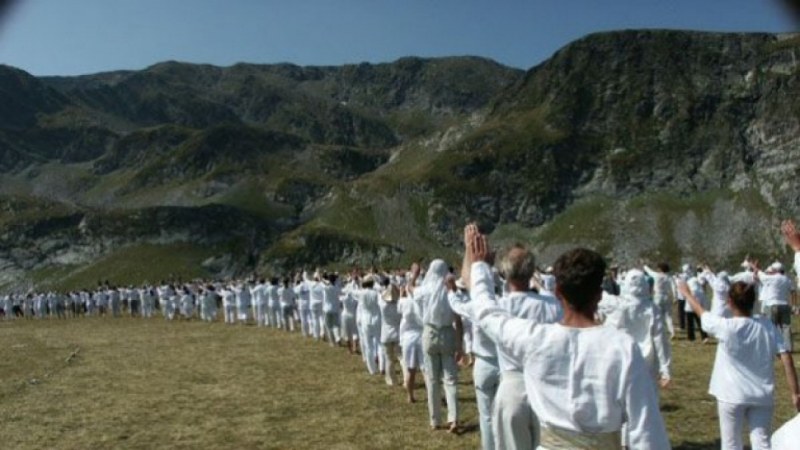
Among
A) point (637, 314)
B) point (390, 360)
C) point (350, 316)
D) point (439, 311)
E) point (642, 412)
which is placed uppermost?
point (642, 412)

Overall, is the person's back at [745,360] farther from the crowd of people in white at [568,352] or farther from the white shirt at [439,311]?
the white shirt at [439,311]

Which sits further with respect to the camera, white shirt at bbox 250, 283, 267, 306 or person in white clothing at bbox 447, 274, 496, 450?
white shirt at bbox 250, 283, 267, 306

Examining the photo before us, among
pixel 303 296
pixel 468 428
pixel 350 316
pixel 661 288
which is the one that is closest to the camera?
pixel 468 428

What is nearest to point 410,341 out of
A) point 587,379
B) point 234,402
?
point 234,402

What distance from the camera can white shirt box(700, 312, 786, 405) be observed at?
8.30 meters

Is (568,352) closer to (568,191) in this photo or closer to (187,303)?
(187,303)

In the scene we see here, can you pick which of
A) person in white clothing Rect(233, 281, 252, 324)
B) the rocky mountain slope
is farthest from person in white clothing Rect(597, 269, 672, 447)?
the rocky mountain slope

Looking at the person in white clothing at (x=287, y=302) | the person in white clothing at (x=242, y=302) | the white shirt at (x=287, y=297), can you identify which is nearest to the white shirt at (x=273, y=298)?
the person in white clothing at (x=287, y=302)

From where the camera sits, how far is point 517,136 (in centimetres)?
15500

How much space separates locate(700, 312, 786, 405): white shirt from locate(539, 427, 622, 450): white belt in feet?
13.8

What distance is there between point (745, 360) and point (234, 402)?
11531 mm

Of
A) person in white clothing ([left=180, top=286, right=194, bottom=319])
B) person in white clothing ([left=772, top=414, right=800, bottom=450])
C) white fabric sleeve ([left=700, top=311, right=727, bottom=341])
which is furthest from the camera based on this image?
person in white clothing ([left=180, top=286, right=194, bottom=319])

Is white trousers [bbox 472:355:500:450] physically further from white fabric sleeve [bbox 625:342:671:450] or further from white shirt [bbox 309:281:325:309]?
white shirt [bbox 309:281:325:309]

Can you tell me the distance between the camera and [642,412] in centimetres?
442
